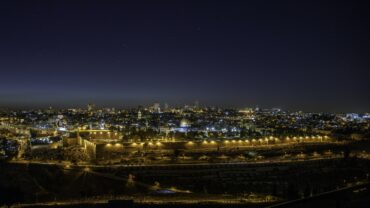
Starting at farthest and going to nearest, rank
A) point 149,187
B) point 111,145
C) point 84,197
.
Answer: point 111,145 < point 149,187 < point 84,197

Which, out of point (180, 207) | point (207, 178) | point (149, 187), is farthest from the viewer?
point (207, 178)

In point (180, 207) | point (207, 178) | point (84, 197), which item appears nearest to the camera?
point (180, 207)

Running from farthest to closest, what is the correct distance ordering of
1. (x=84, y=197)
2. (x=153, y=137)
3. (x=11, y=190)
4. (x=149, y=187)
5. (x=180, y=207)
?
(x=153, y=137) → (x=149, y=187) → (x=84, y=197) → (x=11, y=190) → (x=180, y=207)

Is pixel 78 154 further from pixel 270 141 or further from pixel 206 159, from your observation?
pixel 270 141

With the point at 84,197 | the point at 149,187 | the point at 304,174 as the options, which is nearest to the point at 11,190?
the point at 84,197

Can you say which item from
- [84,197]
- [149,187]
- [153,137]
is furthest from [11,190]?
[153,137]

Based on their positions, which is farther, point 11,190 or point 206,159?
point 206,159

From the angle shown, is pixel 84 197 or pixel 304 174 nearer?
pixel 84 197

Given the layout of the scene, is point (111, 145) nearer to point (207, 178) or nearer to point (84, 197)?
point (207, 178)
